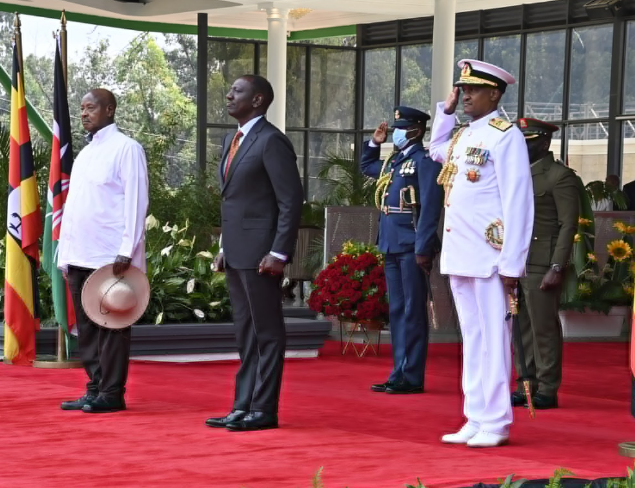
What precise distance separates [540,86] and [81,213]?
17.9 m

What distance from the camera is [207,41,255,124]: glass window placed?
25906 millimetres

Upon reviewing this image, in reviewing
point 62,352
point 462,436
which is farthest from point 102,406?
point 62,352

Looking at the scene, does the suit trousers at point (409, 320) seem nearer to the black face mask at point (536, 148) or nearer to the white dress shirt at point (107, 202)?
the black face mask at point (536, 148)

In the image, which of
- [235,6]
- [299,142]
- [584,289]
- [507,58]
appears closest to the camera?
[584,289]

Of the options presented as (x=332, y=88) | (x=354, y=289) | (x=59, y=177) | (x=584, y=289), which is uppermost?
(x=332, y=88)

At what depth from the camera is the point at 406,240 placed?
314 inches

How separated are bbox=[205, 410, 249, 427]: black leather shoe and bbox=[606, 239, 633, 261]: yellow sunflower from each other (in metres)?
6.99

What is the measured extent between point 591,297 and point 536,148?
549cm

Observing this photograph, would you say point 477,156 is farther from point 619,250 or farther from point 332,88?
point 332,88

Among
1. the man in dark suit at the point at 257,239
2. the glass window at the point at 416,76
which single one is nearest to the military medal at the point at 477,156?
the man in dark suit at the point at 257,239

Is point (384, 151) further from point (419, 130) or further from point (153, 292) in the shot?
point (419, 130)

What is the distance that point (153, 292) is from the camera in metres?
10.1

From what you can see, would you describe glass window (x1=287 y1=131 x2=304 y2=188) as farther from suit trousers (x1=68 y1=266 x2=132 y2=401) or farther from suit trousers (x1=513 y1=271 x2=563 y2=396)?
suit trousers (x1=68 y1=266 x2=132 y2=401)

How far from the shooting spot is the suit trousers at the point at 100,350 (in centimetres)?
673
